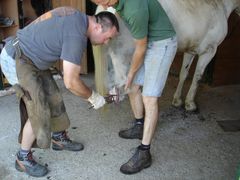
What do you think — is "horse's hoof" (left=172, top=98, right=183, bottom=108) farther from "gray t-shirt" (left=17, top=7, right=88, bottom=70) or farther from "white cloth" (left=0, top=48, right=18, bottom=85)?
"white cloth" (left=0, top=48, right=18, bottom=85)

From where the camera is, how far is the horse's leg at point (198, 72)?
11.6 ft

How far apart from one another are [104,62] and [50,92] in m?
0.58

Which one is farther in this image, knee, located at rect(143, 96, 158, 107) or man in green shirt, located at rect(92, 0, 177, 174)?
knee, located at rect(143, 96, 158, 107)

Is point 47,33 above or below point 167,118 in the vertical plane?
above

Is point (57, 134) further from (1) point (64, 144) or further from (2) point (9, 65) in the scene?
(2) point (9, 65)

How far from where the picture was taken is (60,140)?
2881 mm

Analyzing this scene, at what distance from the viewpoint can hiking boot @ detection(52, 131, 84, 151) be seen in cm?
286

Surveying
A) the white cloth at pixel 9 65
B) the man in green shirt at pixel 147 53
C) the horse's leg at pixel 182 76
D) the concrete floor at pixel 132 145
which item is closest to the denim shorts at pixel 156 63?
the man in green shirt at pixel 147 53

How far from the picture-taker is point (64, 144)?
2.87 metres

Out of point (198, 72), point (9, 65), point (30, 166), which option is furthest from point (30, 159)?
point (198, 72)

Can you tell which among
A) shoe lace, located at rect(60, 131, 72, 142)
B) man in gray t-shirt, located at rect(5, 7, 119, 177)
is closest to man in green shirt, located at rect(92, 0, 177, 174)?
man in gray t-shirt, located at rect(5, 7, 119, 177)

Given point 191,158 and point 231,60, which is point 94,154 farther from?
point 231,60

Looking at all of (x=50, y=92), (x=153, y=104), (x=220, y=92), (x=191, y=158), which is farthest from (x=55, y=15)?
(x=220, y=92)

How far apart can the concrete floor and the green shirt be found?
3.37 ft
